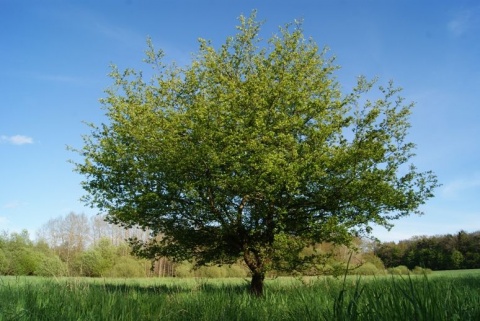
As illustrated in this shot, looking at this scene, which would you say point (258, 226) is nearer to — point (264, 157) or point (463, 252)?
point (264, 157)

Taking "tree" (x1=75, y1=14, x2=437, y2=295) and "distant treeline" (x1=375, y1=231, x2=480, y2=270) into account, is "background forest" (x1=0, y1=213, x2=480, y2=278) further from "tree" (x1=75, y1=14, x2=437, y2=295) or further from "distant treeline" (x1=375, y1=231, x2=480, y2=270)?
"tree" (x1=75, y1=14, x2=437, y2=295)

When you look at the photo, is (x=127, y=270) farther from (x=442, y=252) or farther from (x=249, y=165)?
(x=442, y=252)

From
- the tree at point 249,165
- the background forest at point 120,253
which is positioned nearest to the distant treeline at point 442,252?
the background forest at point 120,253

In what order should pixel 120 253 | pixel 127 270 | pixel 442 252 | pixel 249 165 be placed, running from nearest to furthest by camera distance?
1. pixel 249 165
2. pixel 127 270
3. pixel 120 253
4. pixel 442 252

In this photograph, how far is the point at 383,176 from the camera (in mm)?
18531

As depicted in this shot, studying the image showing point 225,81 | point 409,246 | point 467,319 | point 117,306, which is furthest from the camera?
point 409,246

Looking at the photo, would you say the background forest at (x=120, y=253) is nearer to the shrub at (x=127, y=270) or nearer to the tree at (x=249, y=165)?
the shrub at (x=127, y=270)

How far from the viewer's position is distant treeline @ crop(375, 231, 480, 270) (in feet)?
231

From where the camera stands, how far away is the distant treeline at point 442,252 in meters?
70.4

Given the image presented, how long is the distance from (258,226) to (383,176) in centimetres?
650

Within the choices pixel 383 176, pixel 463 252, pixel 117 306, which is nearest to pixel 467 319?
pixel 117 306

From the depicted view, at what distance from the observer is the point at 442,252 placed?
2867 inches

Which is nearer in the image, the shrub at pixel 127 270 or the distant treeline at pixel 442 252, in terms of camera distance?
the shrub at pixel 127 270

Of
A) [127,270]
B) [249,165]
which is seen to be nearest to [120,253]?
[127,270]
